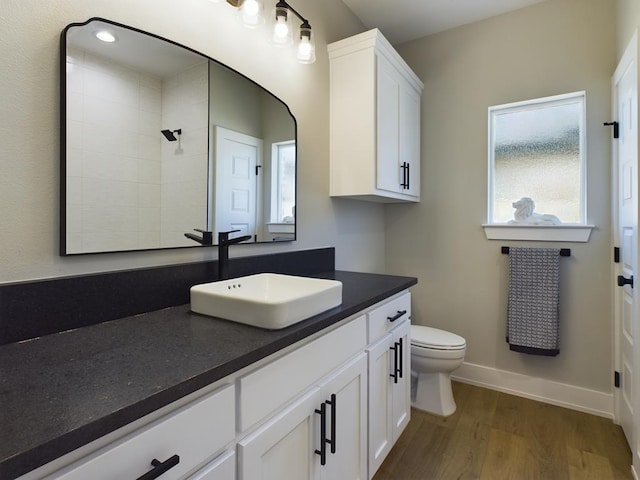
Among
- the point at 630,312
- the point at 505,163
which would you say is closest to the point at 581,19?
the point at 505,163

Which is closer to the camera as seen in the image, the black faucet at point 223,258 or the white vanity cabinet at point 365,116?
the black faucet at point 223,258

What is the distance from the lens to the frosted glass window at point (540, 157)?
2.23 metres

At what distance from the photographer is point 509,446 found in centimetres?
180

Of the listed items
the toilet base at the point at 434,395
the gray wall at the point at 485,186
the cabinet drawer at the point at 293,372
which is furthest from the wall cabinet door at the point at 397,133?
the toilet base at the point at 434,395

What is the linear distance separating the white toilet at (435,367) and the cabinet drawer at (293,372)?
962 millimetres

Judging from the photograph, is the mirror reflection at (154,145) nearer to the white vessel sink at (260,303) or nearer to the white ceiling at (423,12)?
the white vessel sink at (260,303)

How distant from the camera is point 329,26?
212 centimetres

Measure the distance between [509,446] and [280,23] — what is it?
243 cm

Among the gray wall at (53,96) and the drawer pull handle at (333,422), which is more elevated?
the gray wall at (53,96)

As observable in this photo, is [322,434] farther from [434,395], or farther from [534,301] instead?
[534,301]

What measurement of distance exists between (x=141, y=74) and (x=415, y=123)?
76.7 inches

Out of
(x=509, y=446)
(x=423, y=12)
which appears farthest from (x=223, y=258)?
(x=423, y=12)

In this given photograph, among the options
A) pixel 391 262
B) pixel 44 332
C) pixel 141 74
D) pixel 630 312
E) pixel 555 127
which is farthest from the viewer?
pixel 391 262

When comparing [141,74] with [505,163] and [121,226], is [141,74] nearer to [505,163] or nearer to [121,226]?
[121,226]
